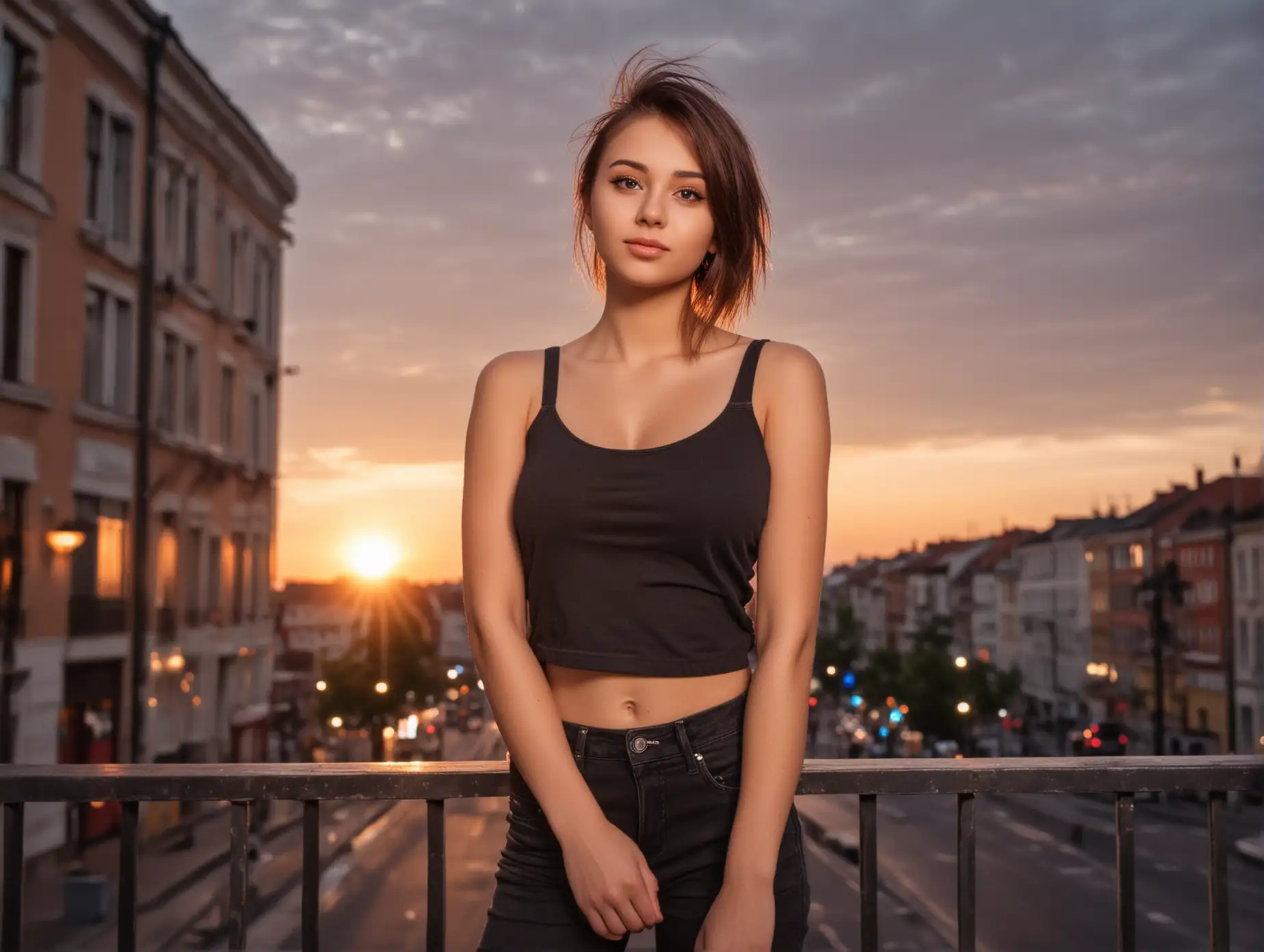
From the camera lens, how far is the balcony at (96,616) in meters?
22.1

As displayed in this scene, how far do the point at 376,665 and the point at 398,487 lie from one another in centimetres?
6979

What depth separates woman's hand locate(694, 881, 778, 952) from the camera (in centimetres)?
192

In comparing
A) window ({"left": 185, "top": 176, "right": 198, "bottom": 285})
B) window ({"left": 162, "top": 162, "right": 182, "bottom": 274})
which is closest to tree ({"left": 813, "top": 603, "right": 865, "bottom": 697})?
window ({"left": 185, "top": 176, "right": 198, "bottom": 285})

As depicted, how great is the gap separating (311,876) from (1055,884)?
98.0 feet

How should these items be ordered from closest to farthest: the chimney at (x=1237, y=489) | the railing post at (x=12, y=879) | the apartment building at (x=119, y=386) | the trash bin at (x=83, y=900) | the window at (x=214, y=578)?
1. the railing post at (x=12, y=879)
2. the trash bin at (x=83, y=900)
3. the apartment building at (x=119, y=386)
4. the window at (x=214, y=578)
5. the chimney at (x=1237, y=489)

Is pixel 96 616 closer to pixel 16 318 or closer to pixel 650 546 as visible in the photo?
pixel 16 318

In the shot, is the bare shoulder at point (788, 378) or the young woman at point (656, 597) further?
the bare shoulder at point (788, 378)

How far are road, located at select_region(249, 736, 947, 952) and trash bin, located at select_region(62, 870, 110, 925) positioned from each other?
2004 mm

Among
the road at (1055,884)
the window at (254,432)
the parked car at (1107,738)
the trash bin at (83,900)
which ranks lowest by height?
the road at (1055,884)

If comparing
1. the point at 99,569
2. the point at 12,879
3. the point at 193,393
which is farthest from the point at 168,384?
the point at 12,879

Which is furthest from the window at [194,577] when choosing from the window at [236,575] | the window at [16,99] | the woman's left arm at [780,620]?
the woman's left arm at [780,620]

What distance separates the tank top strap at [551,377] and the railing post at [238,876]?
1.11 metres

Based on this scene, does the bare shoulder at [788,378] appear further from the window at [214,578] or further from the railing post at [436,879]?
the window at [214,578]

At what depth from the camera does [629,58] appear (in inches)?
91.0
